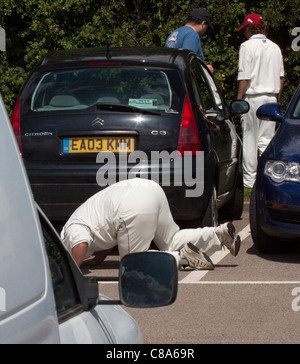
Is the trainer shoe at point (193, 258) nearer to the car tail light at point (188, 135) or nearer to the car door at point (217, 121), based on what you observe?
the car tail light at point (188, 135)

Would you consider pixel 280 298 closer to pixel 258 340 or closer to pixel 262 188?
pixel 258 340

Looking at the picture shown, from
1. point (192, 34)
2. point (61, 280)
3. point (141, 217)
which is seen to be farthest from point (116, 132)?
point (61, 280)

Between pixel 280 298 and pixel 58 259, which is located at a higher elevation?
pixel 58 259

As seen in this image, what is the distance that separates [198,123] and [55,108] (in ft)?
3.92

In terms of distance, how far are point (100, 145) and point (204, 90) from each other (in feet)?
5.04

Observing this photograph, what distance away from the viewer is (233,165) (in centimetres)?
929

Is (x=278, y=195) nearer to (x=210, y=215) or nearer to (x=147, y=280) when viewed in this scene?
(x=210, y=215)

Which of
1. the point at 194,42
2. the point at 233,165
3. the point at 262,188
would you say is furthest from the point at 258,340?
the point at 194,42

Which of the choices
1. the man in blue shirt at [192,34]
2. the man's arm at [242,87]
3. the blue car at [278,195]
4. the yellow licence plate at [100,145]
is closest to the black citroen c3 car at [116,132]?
the yellow licence plate at [100,145]

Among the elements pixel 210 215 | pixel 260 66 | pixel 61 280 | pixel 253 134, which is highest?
pixel 61 280

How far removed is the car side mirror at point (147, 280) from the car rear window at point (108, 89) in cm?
543

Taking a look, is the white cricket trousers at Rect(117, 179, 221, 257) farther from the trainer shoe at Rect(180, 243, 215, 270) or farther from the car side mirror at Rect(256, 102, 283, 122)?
the car side mirror at Rect(256, 102, 283, 122)

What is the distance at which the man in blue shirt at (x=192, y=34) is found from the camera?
1127 cm

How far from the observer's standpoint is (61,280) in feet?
7.64
